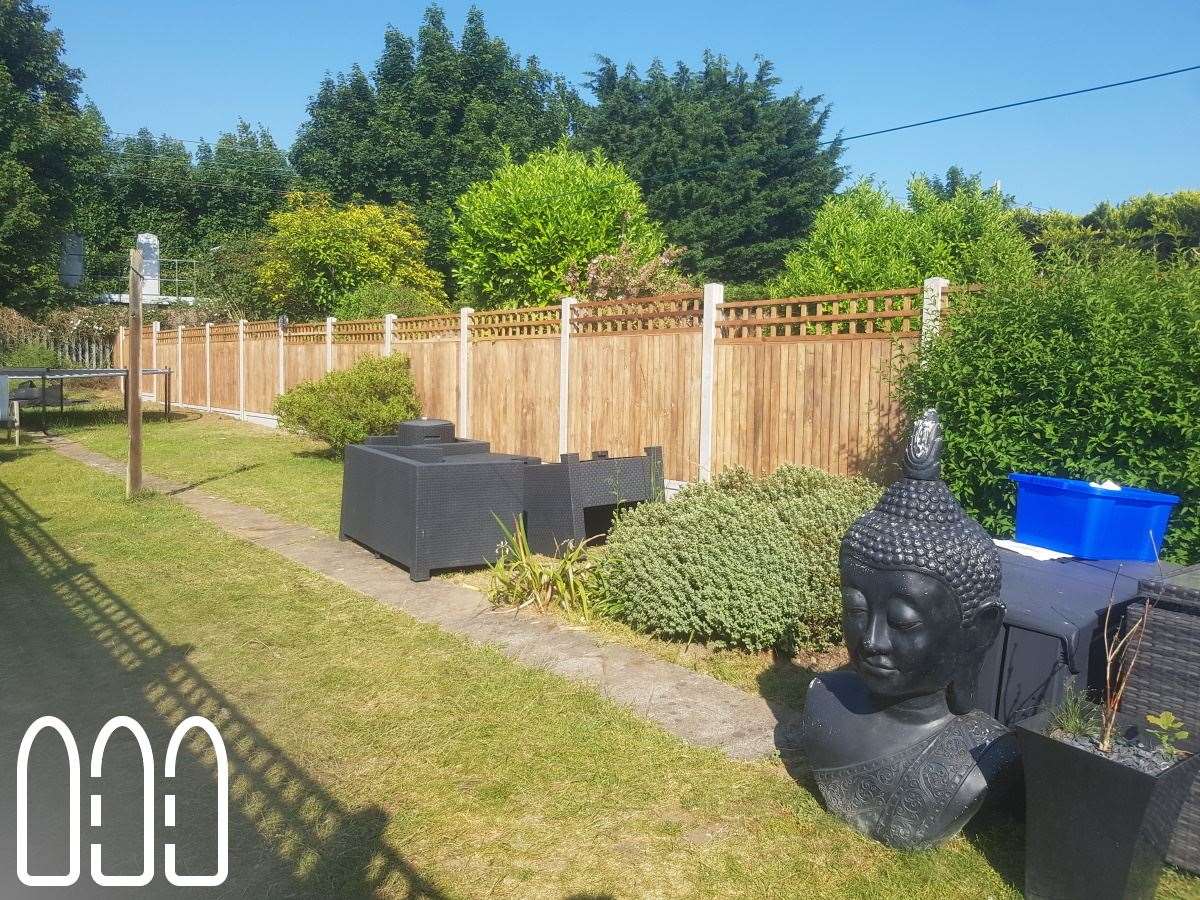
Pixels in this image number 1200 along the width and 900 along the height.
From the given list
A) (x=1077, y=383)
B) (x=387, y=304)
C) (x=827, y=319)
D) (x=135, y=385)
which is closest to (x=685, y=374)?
(x=827, y=319)

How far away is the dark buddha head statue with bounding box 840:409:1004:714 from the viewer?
2861 mm

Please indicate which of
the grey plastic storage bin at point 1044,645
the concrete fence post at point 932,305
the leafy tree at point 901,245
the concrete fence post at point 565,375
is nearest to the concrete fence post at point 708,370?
the concrete fence post at point 565,375

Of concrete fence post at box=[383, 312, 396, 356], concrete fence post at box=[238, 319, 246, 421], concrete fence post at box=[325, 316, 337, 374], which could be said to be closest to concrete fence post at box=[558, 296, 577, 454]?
concrete fence post at box=[383, 312, 396, 356]

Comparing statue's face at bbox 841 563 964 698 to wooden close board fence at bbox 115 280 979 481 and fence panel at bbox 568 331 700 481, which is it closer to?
wooden close board fence at bbox 115 280 979 481

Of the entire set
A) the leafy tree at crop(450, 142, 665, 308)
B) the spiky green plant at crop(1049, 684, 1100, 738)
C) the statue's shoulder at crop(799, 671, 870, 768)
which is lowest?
the statue's shoulder at crop(799, 671, 870, 768)

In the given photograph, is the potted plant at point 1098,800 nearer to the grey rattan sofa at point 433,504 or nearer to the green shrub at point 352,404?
the grey rattan sofa at point 433,504

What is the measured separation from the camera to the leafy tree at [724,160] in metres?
25.6

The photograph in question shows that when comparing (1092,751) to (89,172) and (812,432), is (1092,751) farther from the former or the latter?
(89,172)

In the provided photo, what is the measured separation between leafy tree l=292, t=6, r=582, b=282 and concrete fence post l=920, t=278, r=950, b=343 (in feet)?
81.2

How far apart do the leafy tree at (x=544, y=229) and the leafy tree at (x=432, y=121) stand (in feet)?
48.6

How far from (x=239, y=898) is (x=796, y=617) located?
3031 millimetres

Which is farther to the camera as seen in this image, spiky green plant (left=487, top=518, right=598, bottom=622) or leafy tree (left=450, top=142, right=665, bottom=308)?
leafy tree (left=450, top=142, right=665, bottom=308)

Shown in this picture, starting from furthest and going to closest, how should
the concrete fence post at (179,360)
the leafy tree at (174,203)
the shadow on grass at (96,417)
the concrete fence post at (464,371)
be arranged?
the leafy tree at (174,203) → the concrete fence post at (179,360) → the shadow on grass at (96,417) → the concrete fence post at (464,371)

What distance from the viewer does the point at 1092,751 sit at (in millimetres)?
2553
